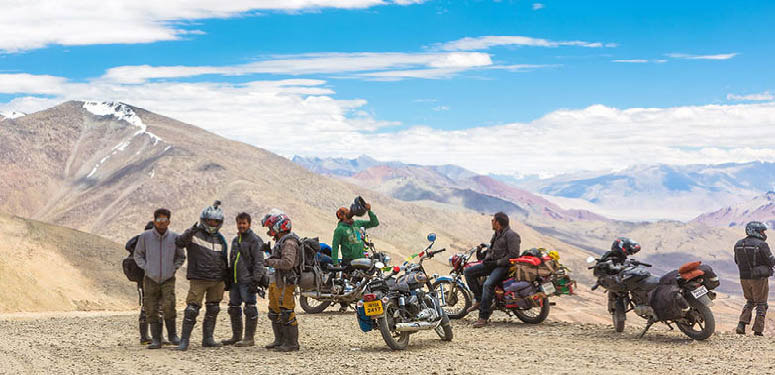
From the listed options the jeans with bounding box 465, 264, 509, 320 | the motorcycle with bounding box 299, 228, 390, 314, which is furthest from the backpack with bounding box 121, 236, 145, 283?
the jeans with bounding box 465, 264, 509, 320

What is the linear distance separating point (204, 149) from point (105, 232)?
4190 cm

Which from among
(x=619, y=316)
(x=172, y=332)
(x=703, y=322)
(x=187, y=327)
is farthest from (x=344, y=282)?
(x=703, y=322)

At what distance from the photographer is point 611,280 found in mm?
13281

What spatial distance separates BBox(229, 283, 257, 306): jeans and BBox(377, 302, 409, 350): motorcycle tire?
6.18 ft

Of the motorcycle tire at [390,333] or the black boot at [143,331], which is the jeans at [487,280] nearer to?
the motorcycle tire at [390,333]

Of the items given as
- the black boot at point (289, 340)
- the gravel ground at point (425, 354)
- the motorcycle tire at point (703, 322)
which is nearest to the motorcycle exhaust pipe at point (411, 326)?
the gravel ground at point (425, 354)

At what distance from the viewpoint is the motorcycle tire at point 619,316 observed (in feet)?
43.6

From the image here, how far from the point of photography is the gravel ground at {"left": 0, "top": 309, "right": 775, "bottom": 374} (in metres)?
10.3

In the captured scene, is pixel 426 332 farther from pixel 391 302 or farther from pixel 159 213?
pixel 159 213

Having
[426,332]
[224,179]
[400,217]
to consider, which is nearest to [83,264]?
[426,332]

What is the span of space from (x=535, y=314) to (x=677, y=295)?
3.08m

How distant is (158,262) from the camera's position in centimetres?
1153

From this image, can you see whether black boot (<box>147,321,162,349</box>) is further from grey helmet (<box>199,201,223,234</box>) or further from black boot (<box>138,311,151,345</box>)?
grey helmet (<box>199,201,223,234</box>)

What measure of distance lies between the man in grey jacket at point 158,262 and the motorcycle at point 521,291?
4.49 meters
